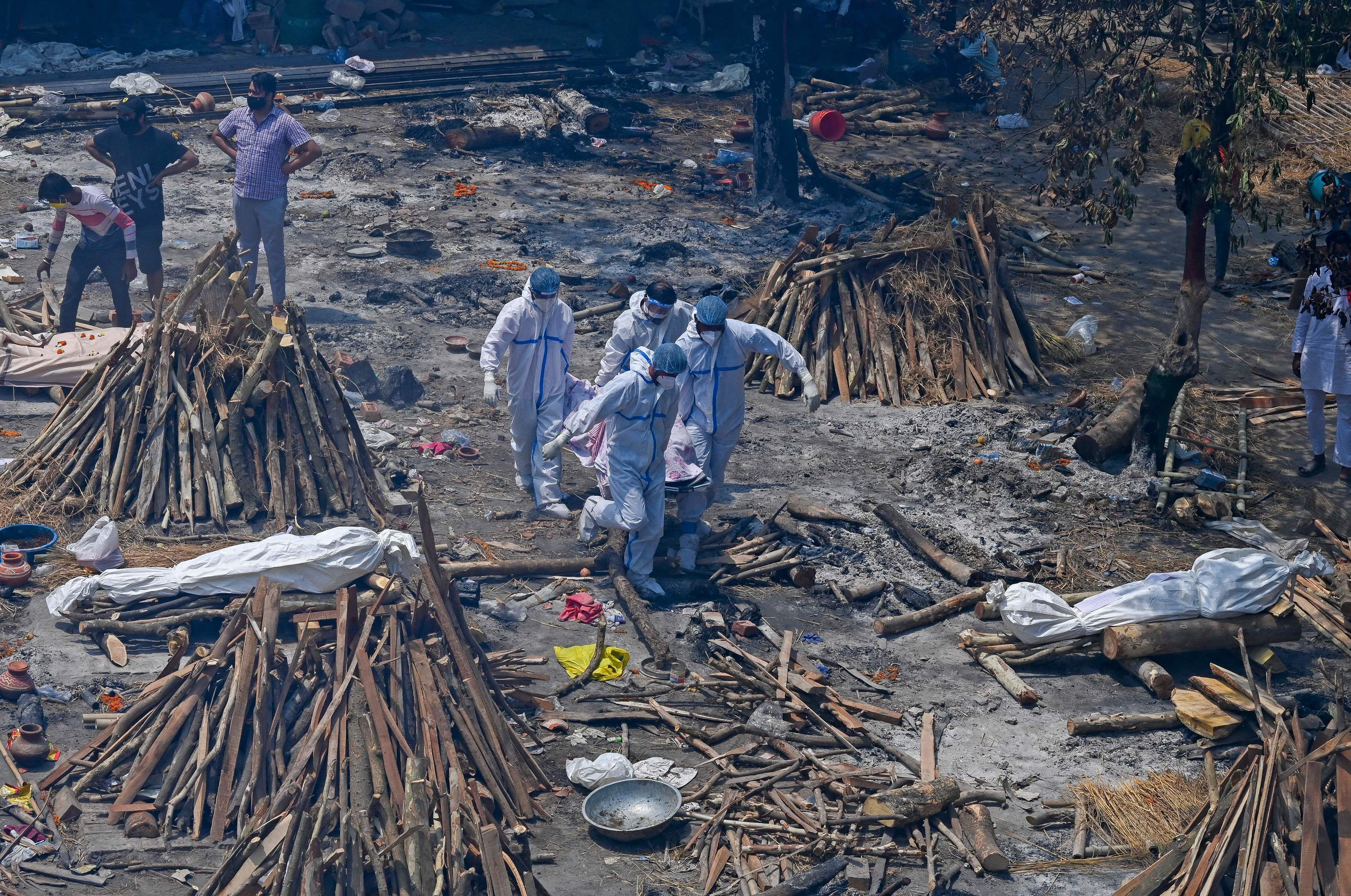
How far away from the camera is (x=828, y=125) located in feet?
56.6

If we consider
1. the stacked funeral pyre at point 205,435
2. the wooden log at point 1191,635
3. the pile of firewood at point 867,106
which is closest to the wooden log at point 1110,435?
the wooden log at point 1191,635

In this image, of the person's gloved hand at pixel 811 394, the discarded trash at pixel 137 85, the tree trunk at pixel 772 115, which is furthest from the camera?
the discarded trash at pixel 137 85

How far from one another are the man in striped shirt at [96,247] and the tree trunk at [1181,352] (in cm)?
900

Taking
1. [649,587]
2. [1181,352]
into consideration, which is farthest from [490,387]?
[1181,352]

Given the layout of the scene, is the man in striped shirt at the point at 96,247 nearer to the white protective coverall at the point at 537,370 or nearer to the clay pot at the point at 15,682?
the white protective coverall at the point at 537,370

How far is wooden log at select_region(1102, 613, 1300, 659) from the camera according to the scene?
8086mm

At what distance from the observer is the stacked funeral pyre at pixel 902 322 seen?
12445 mm

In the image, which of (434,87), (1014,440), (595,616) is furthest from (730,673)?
(434,87)

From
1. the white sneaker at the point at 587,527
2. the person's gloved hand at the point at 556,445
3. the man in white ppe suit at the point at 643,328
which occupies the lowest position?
the white sneaker at the point at 587,527

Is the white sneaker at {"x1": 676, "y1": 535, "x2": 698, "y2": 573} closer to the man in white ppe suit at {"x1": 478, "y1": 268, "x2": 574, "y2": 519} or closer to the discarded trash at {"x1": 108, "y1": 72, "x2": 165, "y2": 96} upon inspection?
the man in white ppe suit at {"x1": 478, "y1": 268, "x2": 574, "y2": 519}

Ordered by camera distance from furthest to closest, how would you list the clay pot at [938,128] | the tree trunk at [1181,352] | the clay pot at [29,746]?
the clay pot at [938,128], the tree trunk at [1181,352], the clay pot at [29,746]

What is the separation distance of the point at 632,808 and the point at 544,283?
447 centimetres

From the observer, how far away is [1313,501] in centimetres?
1020

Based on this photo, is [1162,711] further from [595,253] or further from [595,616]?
[595,253]
